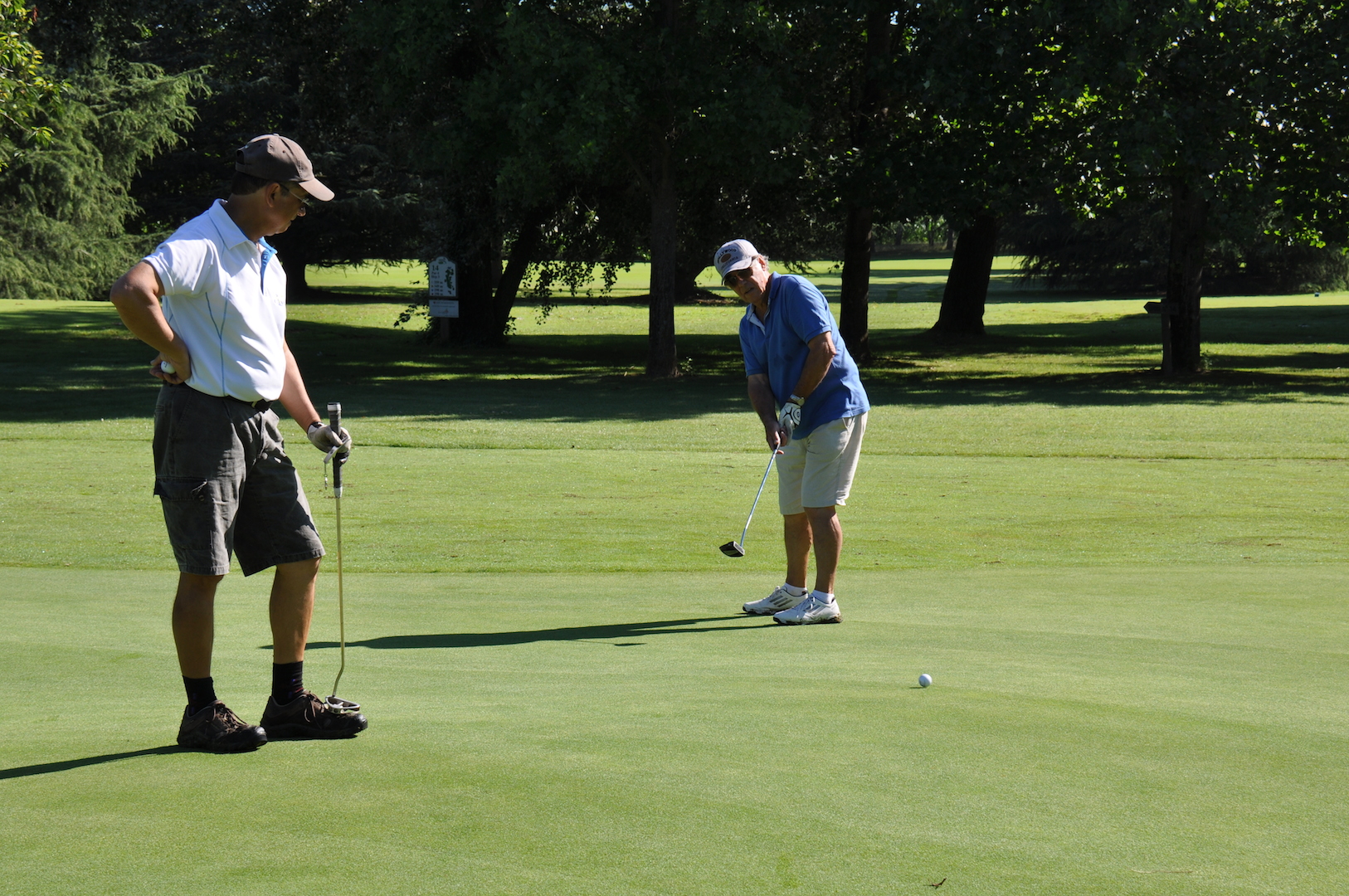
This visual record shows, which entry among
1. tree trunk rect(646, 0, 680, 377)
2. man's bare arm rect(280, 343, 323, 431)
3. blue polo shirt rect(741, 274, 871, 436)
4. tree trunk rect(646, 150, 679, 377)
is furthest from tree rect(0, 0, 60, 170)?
man's bare arm rect(280, 343, 323, 431)

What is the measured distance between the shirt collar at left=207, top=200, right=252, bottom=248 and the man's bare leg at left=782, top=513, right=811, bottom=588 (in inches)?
175

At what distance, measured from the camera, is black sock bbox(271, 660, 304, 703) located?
4.76 metres

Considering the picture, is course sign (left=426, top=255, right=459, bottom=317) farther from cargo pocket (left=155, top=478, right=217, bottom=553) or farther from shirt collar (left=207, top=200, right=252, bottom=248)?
cargo pocket (left=155, top=478, right=217, bottom=553)

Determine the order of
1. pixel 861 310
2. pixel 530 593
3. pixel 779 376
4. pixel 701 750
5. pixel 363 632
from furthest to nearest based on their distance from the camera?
pixel 861 310 → pixel 530 593 → pixel 779 376 → pixel 363 632 → pixel 701 750

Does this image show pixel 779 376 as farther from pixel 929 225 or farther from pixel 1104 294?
pixel 1104 294

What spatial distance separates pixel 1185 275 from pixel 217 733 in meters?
30.8

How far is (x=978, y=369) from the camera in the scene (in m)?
35.6

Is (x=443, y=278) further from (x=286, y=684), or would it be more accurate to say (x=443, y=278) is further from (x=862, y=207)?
(x=286, y=684)

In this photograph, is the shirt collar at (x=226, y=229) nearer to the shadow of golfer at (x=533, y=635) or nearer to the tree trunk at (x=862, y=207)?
the shadow of golfer at (x=533, y=635)

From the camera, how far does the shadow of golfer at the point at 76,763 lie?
4.10 m

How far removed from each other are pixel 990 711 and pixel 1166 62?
2799 cm

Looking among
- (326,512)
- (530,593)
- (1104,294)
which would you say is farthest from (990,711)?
(1104,294)

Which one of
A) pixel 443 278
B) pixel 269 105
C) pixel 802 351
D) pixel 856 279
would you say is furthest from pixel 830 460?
pixel 269 105

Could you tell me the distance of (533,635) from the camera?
725 cm
